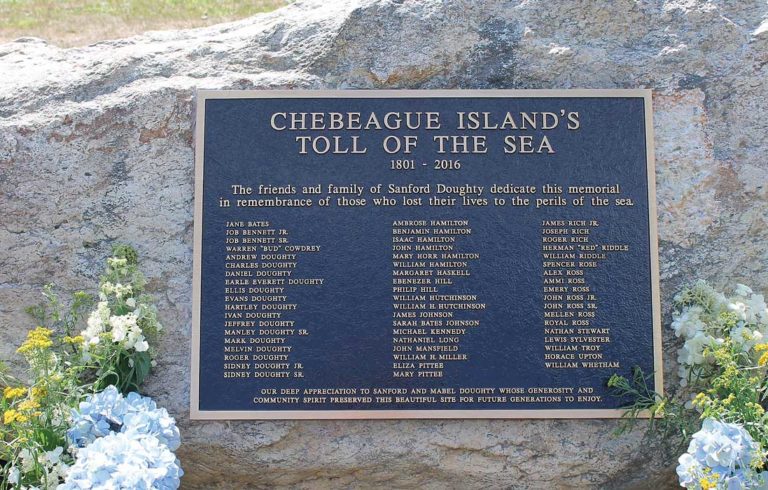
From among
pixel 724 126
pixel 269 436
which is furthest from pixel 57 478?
pixel 724 126

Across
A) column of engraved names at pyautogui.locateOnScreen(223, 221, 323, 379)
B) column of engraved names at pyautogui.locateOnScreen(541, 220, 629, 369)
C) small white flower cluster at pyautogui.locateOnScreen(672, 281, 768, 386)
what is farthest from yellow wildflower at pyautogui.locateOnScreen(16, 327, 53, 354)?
small white flower cluster at pyautogui.locateOnScreen(672, 281, 768, 386)

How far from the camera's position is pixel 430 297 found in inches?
181

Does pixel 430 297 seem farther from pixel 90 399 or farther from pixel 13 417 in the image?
pixel 13 417

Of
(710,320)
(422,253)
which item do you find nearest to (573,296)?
(710,320)

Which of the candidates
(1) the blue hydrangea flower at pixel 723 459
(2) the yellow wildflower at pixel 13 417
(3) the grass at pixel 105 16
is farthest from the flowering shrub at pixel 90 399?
(3) the grass at pixel 105 16

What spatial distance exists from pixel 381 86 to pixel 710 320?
2485 millimetres

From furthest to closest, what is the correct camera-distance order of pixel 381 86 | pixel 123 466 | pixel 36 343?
pixel 381 86
pixel 36 343
pixel 123 466

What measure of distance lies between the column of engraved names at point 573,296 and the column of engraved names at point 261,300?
1.42 meters

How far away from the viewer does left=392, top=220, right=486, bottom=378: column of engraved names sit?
4551 mm

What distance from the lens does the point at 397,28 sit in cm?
496

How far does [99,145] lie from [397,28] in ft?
6.80

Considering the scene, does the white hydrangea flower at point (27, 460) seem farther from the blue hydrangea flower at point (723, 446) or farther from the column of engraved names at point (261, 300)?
the blue hydrangea flower at point (723, 446)

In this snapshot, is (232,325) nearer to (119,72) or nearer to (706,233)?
(119,72)

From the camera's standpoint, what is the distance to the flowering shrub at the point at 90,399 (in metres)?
3.88
